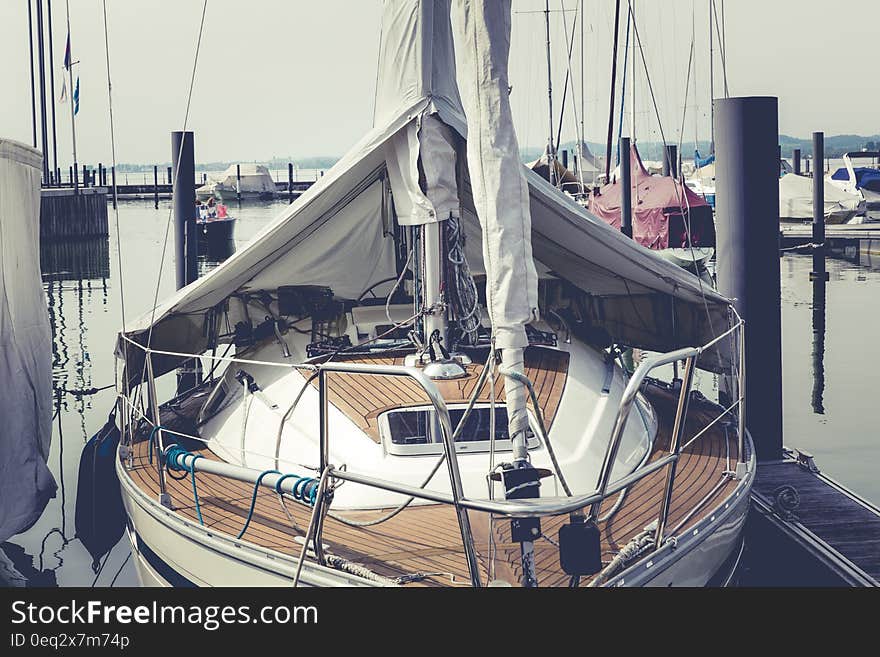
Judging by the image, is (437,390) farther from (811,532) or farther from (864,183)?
(864,183)

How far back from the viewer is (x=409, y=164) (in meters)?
6.88

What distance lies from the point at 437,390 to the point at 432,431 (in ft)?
6.20

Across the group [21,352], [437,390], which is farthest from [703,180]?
[437,390]

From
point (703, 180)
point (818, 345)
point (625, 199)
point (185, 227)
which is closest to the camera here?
point (185, 227)

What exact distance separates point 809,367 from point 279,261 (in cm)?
1034

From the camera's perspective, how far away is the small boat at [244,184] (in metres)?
66.5

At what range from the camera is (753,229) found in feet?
28.7

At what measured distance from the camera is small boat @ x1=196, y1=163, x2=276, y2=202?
2618 inches

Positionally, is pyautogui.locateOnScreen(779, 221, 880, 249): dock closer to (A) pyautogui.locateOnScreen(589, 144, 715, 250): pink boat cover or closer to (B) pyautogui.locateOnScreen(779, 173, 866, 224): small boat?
(B) pyautogui.locateOnScreen(779, 173, 866, 224): small boat

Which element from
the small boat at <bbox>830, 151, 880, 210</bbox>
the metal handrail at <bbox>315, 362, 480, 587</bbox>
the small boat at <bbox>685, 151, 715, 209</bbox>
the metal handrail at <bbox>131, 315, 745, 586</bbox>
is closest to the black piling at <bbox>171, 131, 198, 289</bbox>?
the metal handrail at <bbox>131, 315, 745, 586</bbox>

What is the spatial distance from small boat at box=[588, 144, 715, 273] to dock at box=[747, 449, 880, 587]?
37.7 feet

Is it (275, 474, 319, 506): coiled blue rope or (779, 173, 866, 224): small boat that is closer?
(275, 474, 319, 506): coiled blue rope

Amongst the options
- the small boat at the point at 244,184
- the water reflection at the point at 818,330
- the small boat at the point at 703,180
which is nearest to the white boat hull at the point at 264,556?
the water reflection at the point at 818,330

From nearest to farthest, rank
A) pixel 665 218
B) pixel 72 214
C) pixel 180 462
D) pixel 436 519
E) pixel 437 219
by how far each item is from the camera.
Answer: pixel 436 519, pixel 180 462, pixel 437 219, pixel 665 218, pixel 72 214
